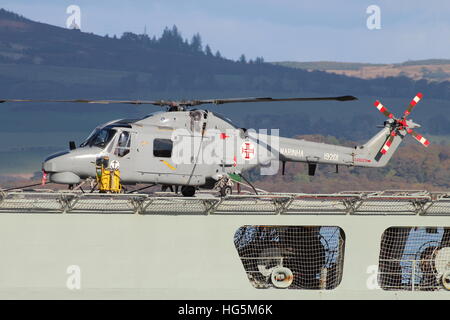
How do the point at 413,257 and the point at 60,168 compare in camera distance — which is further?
the point at 60,168

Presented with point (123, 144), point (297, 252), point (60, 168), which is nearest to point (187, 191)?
point (123, 144)

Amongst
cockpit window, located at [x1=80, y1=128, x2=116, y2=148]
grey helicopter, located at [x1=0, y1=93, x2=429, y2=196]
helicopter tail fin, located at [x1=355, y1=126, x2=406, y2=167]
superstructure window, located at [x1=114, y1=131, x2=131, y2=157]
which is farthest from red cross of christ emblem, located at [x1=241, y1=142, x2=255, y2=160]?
cockpit window, located at [x1=80, y1=128, x2=116, y2=148]

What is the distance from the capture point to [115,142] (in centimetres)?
2836

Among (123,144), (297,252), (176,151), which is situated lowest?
(297,252)

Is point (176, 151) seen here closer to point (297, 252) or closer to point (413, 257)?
point (297, 252)

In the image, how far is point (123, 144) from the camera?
2841 centimetres

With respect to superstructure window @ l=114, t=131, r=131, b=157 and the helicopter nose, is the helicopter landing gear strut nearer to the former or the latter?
superstructure window @ l=114, t=131, r=131, b=157

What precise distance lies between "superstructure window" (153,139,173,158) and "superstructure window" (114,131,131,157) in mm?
878

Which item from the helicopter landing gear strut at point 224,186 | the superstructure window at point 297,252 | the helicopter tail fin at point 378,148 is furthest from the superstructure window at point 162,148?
the helicopter tail fin at point 378,148

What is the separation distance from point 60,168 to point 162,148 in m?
3.42

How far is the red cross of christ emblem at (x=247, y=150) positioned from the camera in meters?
30.1

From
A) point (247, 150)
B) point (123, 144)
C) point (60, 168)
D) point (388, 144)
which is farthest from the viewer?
point (388, 144)
